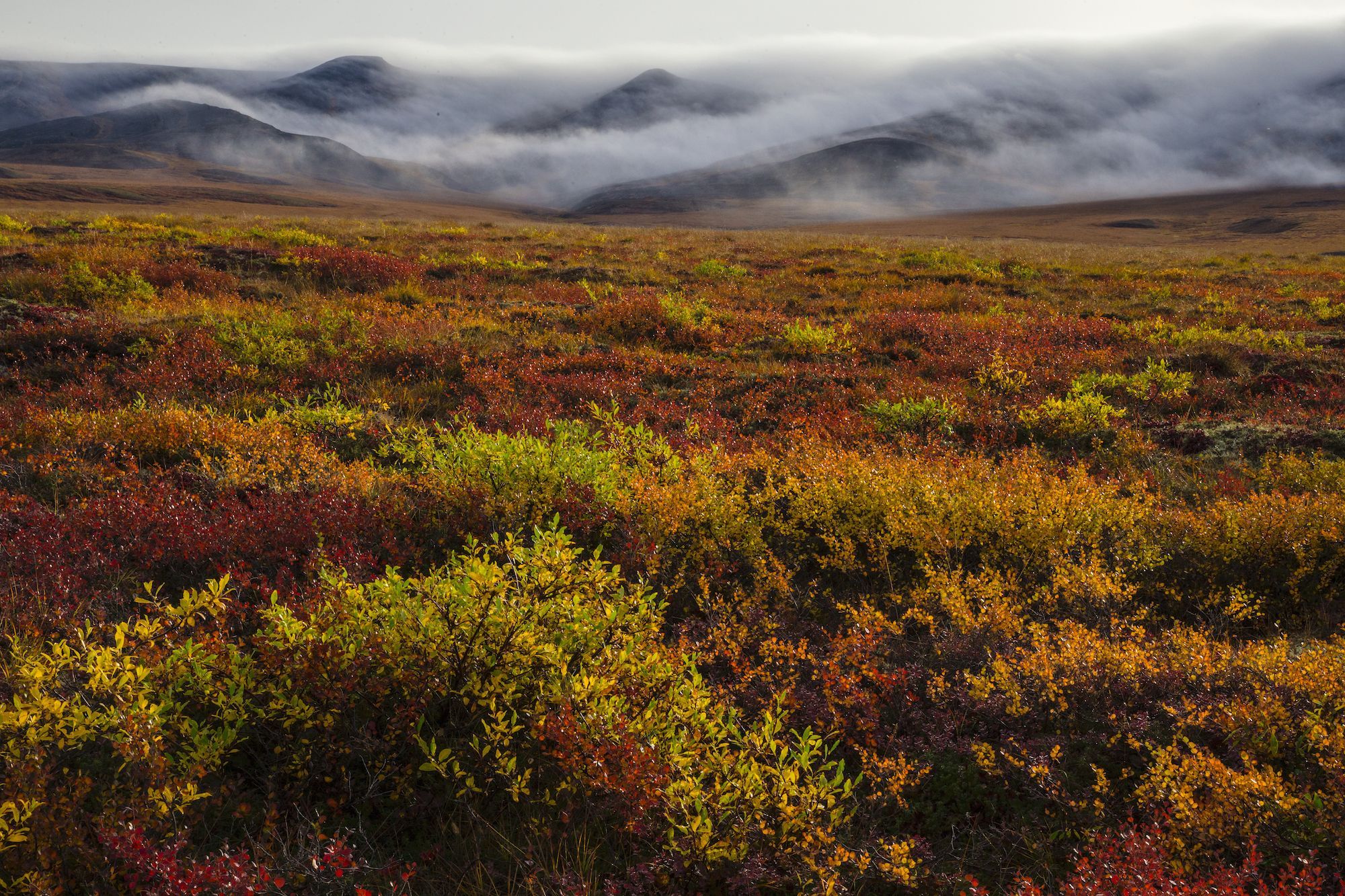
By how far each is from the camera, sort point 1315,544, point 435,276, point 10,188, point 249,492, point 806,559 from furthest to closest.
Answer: point 10,188 → point 435,276 → point 249,492 → point 806,559 → point 1315,544

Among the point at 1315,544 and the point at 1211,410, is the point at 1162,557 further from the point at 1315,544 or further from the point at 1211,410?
the point at 1211,410

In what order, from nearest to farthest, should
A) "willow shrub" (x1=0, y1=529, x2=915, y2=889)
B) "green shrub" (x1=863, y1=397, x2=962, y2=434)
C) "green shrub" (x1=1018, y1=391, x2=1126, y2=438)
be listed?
1. "willow shrub" (x1=0, y1=529, x2=915, y2=889)
2. "green shrub" (x1=1018, y1=391, x2=1126, y2=438)
3. "green shrub" (x1=863, y1=397, x2=962, y2=434)

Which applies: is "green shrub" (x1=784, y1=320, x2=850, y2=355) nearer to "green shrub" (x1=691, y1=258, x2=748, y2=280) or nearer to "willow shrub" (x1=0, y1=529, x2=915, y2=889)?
"green shrub" (x1=691, y1=258, x2=748, y2=280)

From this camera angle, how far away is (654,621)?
294 centimetres

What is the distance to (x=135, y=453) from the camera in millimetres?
5426

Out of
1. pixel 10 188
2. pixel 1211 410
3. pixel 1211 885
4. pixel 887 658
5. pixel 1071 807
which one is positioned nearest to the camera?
pixel 1211 885

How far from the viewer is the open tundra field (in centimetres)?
221

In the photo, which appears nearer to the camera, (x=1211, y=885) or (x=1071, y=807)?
(x=1211, y=885)

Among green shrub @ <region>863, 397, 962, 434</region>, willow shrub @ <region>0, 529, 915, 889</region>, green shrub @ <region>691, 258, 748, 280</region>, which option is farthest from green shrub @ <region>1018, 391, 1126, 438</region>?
green shrub @ <region>691, 258, 748, 280</region>

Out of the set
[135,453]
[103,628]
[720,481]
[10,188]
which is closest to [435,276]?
[135,453]

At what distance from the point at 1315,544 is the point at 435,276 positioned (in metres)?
15.7

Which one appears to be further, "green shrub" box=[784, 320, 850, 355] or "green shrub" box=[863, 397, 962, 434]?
"green shrub" box=[784, 320, 850, 355]

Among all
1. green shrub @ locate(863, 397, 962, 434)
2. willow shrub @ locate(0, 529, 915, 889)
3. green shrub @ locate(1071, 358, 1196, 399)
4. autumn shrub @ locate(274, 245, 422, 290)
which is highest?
autumn shrub @ locate(274, 245, 422, 290)

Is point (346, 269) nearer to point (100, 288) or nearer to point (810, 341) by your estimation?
point (100, 288)
